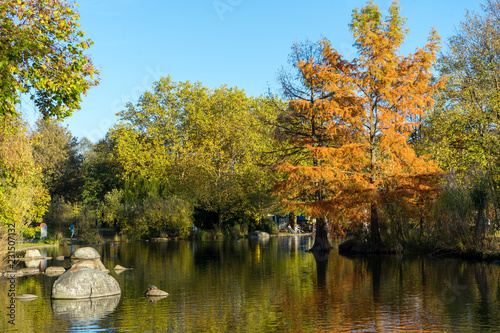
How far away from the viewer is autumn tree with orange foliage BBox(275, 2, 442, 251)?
85.4 ft

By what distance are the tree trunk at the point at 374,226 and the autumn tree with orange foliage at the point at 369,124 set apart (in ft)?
0.19

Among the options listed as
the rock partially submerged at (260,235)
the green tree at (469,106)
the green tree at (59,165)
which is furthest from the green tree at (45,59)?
the green tree at (59,165)

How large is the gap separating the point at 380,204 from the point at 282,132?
7786 mm

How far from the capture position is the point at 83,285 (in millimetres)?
15398

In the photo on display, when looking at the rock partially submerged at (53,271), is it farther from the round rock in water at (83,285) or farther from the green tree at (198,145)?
the green tree at (198,145)

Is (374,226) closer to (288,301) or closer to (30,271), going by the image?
(288,301)

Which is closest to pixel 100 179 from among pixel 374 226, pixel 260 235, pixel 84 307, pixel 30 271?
pixel 260 235

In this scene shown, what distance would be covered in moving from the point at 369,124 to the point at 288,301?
16.7 metres

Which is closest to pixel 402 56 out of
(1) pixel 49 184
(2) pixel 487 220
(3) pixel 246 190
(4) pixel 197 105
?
(2) pixel 487 220

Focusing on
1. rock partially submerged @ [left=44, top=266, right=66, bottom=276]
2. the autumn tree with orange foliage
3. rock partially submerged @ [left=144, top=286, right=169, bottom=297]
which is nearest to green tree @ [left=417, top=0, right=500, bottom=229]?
the autumn tree with orange foliage

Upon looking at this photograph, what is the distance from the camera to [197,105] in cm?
→ 6009

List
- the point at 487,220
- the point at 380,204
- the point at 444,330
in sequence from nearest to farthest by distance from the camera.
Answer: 1. the point at 444,330
2. the point at 487,220
3. the point at 380,204

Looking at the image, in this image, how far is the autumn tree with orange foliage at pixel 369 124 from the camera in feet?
85.4

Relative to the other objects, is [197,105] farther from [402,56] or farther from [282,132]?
[402,56]
